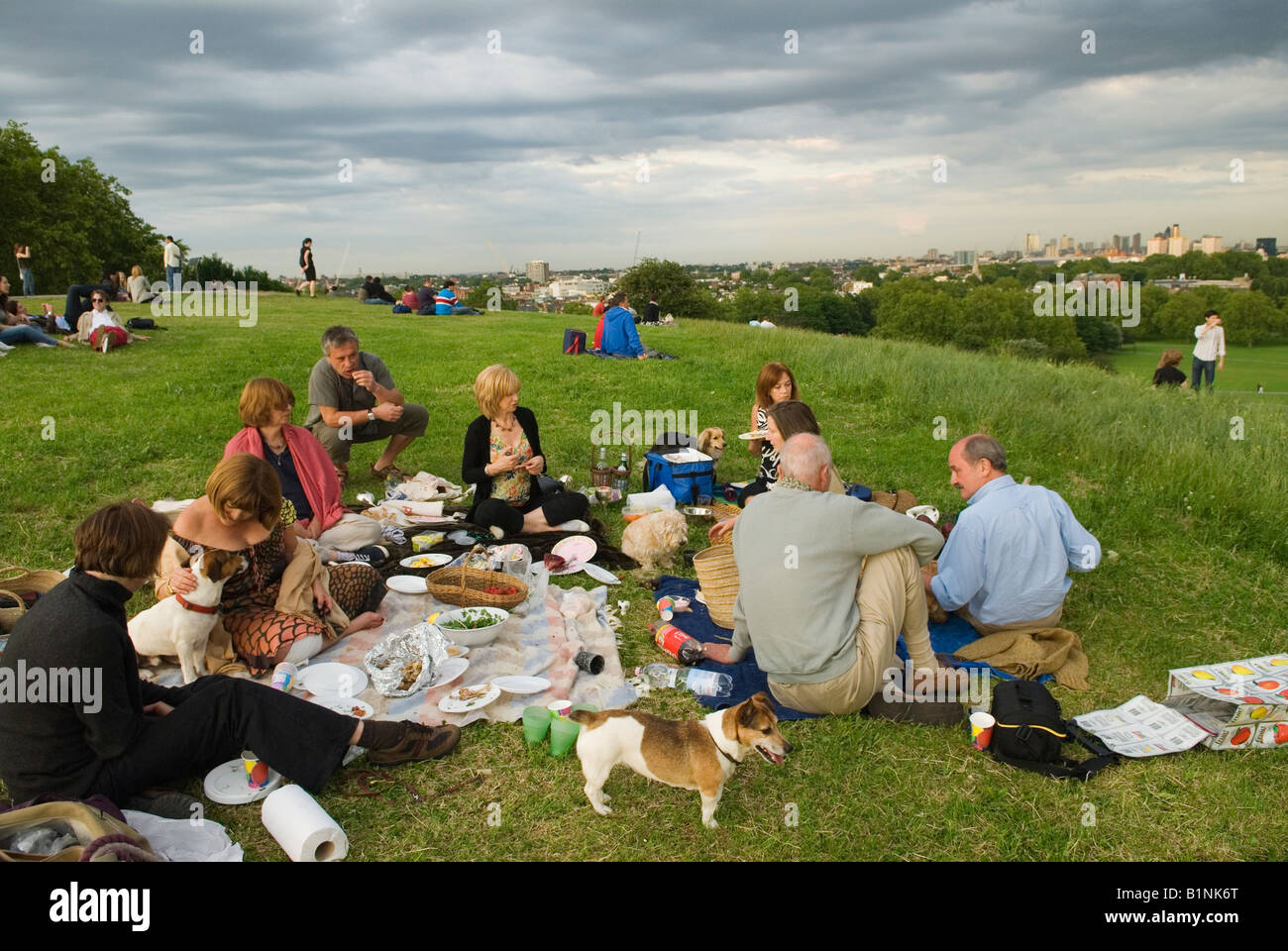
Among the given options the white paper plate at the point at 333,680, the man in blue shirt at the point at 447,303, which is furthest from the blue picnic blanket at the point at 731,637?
the man in blue shirt at the point at 447,303

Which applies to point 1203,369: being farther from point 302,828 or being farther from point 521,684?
point 302,828

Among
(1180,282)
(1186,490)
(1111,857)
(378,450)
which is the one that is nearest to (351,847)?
(1111,857)

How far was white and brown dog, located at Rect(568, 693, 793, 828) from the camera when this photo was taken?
140 inches

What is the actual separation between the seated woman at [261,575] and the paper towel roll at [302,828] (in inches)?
54.1

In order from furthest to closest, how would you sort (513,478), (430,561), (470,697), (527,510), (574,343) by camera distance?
(574,343)
(527,510)
(513,478)
(430,561)
(470,697)

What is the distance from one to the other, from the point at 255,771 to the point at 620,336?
47.4ft

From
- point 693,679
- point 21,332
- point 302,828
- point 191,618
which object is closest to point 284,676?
point 191,618

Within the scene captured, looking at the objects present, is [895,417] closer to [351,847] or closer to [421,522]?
[421,522]

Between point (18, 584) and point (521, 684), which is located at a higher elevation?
point (18, 584)

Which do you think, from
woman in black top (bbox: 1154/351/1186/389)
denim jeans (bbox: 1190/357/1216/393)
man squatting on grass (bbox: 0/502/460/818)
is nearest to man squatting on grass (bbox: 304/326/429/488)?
man squatting on grass (bbox: 0/502/460/818)

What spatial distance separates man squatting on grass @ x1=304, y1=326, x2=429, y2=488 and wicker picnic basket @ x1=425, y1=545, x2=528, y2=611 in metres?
2.86

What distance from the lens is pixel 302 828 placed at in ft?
11.1

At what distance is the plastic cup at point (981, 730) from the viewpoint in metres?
4.23

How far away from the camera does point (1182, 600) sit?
619 centimetres
